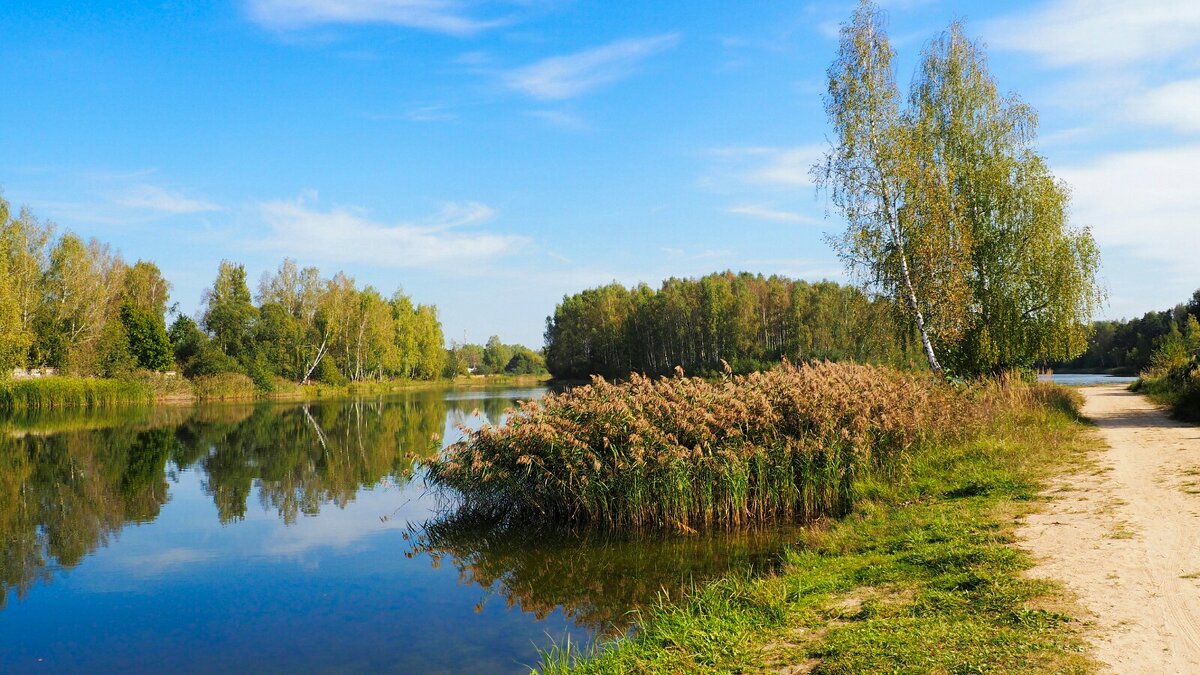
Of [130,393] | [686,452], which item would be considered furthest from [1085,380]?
[130,393]

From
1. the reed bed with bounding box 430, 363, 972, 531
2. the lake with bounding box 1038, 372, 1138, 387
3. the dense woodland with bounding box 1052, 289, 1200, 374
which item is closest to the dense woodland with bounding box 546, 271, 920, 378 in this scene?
the lake with bounding box 1038, 372, 1138, 387

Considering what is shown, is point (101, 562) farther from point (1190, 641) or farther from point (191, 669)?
point (1190, 641)

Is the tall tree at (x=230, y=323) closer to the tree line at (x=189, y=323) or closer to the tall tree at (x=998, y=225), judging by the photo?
the tree line at (x=189, y=323)

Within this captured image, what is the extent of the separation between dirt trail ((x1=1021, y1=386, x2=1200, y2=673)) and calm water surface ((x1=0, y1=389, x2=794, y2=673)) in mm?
3569

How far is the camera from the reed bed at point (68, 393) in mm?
44938

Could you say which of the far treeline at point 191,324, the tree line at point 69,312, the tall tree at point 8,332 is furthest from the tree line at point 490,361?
the tall tree at point 8,332

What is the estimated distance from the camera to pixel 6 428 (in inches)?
1323

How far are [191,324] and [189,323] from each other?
0.19 m

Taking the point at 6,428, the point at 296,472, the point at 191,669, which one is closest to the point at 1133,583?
the point at 191,669

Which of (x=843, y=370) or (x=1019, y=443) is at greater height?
(x=843, y=370)

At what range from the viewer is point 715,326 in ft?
241

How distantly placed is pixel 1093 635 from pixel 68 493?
20297mm

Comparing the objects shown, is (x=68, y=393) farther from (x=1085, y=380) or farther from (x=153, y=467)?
(x=1085, y=380)

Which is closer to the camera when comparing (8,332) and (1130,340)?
(8,332)
